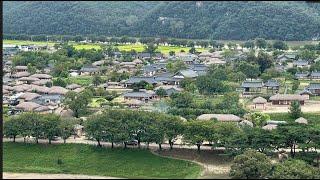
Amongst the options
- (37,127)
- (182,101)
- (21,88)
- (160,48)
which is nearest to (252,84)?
(182,101)

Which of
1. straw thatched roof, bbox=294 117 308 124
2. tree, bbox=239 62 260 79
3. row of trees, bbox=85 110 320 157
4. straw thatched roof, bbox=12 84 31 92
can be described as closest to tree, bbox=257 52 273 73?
tree, bbox=239 62 260 79

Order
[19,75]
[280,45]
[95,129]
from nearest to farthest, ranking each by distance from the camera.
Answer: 1. [95,129]
2. [19,75]
3. [280,45]

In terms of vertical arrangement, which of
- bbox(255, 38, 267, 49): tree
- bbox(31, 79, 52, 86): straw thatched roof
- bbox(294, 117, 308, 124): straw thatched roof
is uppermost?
bbox(255, 38, 267, 49): tree

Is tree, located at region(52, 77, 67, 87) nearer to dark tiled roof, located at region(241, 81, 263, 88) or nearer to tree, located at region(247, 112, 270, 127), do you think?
dark tiled roof, located at region(241, 81, 263, 88)

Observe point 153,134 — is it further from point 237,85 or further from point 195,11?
point 195,11

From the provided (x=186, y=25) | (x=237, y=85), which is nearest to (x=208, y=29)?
(x=186, y=25)

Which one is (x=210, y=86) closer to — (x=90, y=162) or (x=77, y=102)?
(x=77, y=102)
